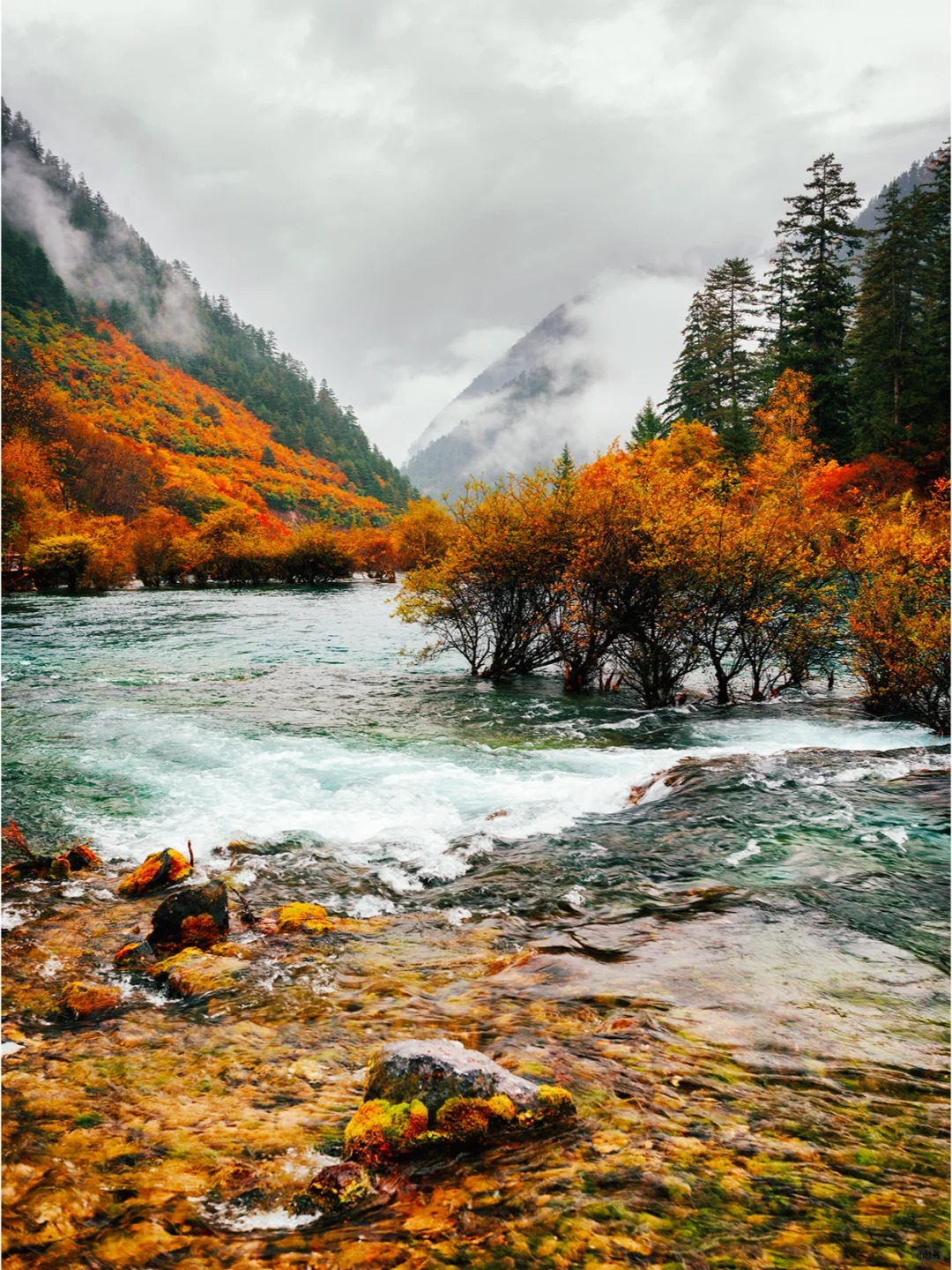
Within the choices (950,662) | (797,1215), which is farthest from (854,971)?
(950,662)

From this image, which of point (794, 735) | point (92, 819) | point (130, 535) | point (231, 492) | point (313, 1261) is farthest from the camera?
point (231, 492)

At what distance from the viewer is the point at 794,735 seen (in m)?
13.5

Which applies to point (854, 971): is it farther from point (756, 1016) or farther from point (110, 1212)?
point (110, 1212)

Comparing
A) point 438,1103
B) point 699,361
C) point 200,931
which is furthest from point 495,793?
point 699,361

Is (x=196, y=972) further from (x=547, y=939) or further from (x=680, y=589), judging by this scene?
(x=680, y=589)

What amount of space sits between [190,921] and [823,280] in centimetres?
6032

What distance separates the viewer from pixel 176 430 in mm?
116312

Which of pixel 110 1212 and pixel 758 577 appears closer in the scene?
pixel 110 1212

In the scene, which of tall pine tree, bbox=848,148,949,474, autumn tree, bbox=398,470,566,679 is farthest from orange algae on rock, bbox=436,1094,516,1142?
tall pine tree, bbox=848,148,949,474

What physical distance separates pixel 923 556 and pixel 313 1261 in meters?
15.1

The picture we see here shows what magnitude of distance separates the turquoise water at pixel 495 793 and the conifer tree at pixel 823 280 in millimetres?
42335

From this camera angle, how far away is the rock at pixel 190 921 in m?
5.42

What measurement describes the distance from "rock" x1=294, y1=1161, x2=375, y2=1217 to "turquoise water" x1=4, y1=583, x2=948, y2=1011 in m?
3.25

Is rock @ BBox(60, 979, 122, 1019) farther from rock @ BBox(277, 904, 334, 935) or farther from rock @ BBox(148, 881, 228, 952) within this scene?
rock @ BBox(277, 904, 334, 935)
